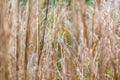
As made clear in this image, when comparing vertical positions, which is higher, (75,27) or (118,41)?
(75,27)

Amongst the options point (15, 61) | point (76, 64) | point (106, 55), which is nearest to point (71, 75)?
point (76, 64)

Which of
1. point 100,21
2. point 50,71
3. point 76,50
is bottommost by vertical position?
point 50,71

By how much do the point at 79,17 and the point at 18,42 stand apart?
20cm

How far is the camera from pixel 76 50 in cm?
118

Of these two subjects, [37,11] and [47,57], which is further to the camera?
[47,57]

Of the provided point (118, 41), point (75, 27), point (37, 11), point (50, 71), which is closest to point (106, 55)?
point (118, 41)

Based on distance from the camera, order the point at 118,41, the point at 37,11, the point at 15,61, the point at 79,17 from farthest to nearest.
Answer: the point at 118,41
the point at 37,11
the point at 15,61
the point at 79,17

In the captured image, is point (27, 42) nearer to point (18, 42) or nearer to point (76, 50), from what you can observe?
point (18, 42)

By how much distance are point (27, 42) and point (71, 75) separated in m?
0.35

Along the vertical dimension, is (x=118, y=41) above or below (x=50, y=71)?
above

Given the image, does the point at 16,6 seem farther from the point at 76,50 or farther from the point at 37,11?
the point at 76,50

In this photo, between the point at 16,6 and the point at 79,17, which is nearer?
the point at 79,17

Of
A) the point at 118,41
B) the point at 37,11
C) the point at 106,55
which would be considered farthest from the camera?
the point at 118,41

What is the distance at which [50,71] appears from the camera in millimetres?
1326
